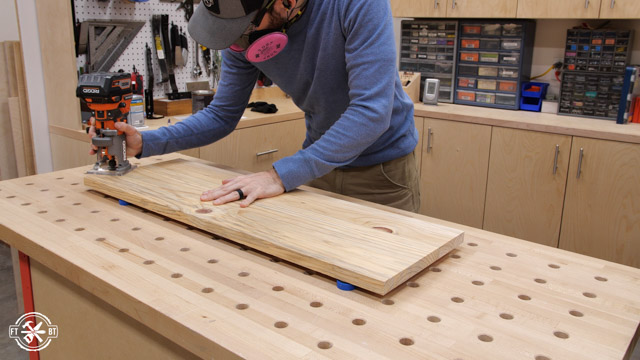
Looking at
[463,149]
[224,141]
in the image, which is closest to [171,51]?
[224,141]

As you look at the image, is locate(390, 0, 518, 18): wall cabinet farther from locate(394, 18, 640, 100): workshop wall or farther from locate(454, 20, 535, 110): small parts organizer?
locate(394, 18, 640, 100): workshop wall

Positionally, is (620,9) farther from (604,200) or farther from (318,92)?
(318,92)

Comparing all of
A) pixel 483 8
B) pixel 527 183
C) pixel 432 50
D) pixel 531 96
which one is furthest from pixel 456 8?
pixel 527 183

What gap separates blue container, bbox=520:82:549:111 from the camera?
10.6 ft

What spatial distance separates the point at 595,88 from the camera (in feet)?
9.73

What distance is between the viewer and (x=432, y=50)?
3.53 metres

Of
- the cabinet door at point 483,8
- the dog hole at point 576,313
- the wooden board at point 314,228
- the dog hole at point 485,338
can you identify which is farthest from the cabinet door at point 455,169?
the dog hole at point 485,338

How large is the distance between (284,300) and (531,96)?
277cm

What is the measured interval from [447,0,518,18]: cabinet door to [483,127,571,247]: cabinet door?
2.27ft

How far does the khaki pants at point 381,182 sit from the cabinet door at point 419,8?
1897 millimetres

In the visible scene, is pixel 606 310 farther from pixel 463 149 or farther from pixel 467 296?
pixel 463 149

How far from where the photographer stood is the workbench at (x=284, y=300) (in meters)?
0.82

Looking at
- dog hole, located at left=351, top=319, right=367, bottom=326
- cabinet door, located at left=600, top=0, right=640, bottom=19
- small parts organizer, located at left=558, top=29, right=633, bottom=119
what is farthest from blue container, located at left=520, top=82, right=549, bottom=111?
dog hole, located at left=351, top=319, right=367, bottom=326

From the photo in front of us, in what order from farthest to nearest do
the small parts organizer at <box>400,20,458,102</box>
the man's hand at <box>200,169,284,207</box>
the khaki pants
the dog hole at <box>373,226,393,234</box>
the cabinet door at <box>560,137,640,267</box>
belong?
the small parts organizer at <box>400,20,458,102</box> < the cabinet door at <box>560,137,640,267</box> < the khaki pants < the man's hand at <box>200,169,284,207</box> < the dog hole at <box>373,226,393,234</box>
